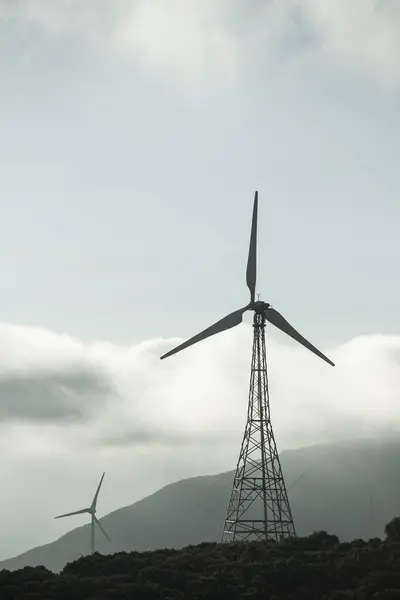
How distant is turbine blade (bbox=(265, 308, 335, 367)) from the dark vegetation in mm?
21901

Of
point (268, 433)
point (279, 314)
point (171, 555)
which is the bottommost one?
point (171, 555)

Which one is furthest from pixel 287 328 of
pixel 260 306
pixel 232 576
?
pixel 232 576

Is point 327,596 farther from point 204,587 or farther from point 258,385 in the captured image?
point 258,385

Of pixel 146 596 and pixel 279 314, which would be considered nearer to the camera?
pixel 146 596

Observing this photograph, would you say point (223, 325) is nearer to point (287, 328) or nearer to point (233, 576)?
point (287, 328)

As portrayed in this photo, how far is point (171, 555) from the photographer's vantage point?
9738 centimetres

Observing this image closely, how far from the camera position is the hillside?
75562 mm

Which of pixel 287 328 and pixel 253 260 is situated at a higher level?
pixel 253 260

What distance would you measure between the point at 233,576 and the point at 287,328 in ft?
101

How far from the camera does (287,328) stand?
99.4m

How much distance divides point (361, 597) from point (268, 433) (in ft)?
84.9

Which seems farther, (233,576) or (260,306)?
(260,306)

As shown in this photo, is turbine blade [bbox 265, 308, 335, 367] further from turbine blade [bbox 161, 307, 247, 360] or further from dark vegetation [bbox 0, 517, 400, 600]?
dark vegetation [bbox 0, 517, 400, 600]

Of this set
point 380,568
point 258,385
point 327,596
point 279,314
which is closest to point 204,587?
point 327,596
